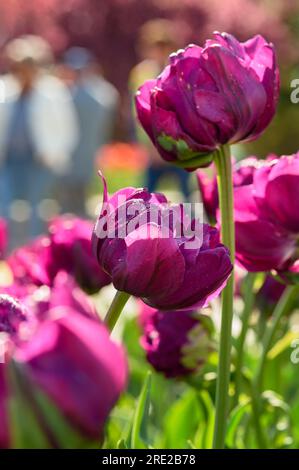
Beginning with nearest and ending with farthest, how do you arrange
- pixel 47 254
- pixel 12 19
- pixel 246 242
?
Answer: pixel 246 242, pixel 47 254, pixel 12 19

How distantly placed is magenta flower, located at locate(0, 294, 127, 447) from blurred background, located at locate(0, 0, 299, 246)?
4500mm

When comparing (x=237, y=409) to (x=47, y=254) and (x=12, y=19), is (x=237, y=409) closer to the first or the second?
(x=47, y=254)

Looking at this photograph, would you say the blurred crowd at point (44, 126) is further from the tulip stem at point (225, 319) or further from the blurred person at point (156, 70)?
the tulip stem at point (225, 319)

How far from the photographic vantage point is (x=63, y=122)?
5.50m

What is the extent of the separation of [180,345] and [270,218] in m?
0.27

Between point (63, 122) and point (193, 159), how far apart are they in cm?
482

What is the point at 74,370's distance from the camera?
396 mm

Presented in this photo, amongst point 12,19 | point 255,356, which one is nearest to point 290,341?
point 255,356

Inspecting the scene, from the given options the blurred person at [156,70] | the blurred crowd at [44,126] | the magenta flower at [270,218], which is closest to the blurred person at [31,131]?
the blurred crowd at [44,126]

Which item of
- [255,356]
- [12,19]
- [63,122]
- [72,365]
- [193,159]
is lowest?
[255,356]

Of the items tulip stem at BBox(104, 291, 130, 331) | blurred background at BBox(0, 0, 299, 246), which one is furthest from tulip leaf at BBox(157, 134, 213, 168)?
blurred background at BBox(0, 0, 299, 246)

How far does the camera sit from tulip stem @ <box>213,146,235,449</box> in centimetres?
71

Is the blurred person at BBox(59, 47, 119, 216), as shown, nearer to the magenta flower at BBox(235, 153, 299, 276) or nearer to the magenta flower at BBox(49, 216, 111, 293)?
the magenta flower at BBox(49, 216, 111, 293)
